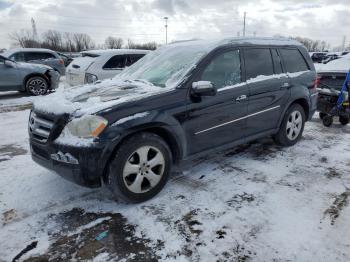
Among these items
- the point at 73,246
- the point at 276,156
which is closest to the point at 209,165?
the point at 276,156

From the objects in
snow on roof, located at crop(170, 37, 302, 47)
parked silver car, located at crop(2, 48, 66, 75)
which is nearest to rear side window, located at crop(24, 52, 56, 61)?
parked silver car, located at crop(2, 48, 66, 75)

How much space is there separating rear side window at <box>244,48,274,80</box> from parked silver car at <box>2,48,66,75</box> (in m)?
11.2

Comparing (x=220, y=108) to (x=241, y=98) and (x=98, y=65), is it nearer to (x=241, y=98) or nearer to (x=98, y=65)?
(x=241, y=98)

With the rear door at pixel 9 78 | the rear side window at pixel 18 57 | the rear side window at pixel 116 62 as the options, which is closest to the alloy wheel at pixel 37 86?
the rear door at pixel 9 78

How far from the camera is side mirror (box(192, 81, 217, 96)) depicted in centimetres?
341

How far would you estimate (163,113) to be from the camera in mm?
3254

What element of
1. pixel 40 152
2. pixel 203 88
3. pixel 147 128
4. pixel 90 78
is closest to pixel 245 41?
pixel 203 88

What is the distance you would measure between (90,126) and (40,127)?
722 millimetres

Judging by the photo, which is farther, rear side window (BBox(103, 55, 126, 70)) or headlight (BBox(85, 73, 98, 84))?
rear side window (BBox(103, 55, 126, 70))

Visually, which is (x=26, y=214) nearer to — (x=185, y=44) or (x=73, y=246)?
(x=73, y=246)

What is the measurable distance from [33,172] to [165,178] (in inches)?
73.2

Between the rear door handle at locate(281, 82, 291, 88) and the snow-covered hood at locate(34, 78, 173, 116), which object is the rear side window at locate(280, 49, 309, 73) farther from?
the snow-covered hood at locate(34, 78, 173, 116)

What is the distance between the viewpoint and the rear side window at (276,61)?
15.2 ft

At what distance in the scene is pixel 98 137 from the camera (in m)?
2.87
